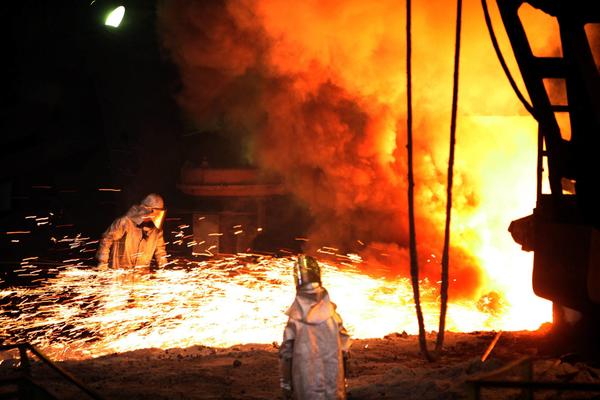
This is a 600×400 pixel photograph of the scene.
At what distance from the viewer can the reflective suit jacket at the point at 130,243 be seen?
8.27 meters

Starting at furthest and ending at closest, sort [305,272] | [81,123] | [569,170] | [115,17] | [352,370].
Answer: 1. [81,123]
2. [115,17]
3. [352,370]
4. [569,170]
5. [305,272]

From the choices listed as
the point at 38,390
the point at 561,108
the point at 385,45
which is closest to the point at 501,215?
the point at 385,45

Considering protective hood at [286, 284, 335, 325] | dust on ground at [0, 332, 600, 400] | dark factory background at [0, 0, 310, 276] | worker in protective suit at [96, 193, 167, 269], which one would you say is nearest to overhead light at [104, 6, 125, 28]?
dark factory background at [0, 0, 310, 276]

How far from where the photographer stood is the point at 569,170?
421cm

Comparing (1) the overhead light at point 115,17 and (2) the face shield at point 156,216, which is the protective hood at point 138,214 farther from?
(1) the overhead light at point 115,17

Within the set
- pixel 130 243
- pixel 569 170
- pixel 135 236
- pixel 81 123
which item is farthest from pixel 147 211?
pixel 569 170

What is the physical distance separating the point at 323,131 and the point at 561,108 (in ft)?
28.2

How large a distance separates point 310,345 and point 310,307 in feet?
0.86

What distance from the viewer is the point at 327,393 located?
12.5ft

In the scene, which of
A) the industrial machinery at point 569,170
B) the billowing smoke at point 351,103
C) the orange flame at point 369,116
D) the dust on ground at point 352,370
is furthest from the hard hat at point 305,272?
the billowing smoke at point 351,103

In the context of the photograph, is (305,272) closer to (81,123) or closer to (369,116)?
(369,116)

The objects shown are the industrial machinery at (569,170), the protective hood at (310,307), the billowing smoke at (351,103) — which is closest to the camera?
the protective hood at (310,307)

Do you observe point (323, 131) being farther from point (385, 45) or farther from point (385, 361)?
point (385, 361)

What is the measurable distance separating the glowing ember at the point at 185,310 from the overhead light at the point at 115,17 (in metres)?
5.10
